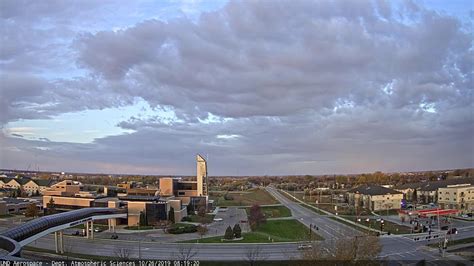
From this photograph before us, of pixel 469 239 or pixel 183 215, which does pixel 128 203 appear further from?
pixel 469 239

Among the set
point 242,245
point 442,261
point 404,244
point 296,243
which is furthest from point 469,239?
point 242,245

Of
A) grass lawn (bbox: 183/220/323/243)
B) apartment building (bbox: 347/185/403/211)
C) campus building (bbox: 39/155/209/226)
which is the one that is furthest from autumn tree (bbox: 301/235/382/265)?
apartment building (bbox: 347/185/403/211)

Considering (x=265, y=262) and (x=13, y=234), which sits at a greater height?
(x=13, y=234)

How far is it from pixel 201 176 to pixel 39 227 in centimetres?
4295

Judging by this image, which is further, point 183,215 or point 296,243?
point 183,215

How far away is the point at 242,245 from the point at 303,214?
84.5 ft

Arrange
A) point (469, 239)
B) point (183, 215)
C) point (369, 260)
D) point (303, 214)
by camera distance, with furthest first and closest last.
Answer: point (303, 214)
point (183, 215)
point (469, 239)
point (369, 260)

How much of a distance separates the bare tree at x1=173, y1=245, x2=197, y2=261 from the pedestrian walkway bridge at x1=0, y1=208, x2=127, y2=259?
903 centimetres

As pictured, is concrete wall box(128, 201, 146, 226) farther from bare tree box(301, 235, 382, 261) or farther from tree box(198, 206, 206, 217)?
bare tree box(301, 235, 382, 261)

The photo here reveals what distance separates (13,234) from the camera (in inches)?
985

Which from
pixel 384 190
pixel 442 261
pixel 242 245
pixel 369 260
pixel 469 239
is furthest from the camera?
pixel 384 190

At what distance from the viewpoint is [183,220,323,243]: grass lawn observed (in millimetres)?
37094

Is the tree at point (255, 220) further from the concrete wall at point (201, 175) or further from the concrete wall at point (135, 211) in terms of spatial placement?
the concrete wall at point (201, 175)

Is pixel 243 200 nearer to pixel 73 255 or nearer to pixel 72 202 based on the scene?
pixel 72 202
